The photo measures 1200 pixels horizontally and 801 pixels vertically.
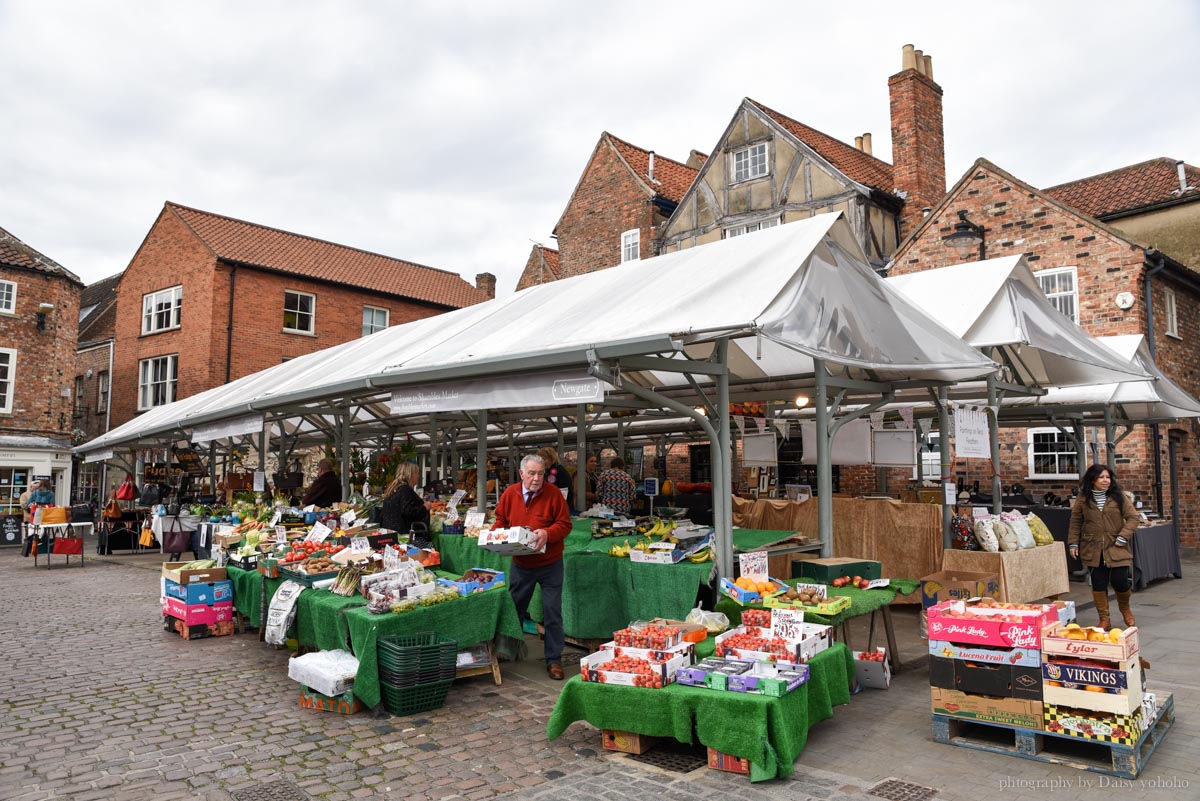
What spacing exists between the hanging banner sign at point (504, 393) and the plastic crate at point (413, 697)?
231cm

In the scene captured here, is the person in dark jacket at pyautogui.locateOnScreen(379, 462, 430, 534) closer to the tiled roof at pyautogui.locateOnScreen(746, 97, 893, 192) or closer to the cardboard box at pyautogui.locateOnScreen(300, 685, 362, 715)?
the cardboard box at pyautogui.locateOnScreen(300, 685, 362, 715)

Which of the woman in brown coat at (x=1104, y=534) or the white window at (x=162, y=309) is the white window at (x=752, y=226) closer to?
the woman in brown coat at (x=1104, y=534)

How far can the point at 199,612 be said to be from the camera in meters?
8.59

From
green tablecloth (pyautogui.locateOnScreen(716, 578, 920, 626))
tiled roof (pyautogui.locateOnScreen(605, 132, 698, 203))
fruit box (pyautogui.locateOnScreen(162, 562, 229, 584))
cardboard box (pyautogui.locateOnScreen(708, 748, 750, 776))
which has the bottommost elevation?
cardboard box (pyautogui.locateOnScreen(708, 748, 750, 776))

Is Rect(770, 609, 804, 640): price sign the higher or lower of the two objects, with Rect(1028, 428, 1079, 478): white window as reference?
lower

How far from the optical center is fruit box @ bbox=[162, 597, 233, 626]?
8531 mm

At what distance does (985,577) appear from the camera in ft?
24.3

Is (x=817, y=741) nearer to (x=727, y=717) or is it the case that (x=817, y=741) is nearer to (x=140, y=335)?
(x=727, y=717)

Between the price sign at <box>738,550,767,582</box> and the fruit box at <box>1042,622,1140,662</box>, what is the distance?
219 centimetres

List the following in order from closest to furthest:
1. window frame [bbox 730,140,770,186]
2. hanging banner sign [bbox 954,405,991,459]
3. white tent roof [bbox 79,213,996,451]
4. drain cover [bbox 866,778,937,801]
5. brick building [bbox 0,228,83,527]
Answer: drain cover [bbox 866,778,937,801], white tent roof [bbox 79,213,996,451], hanging banner sign [bbox 954,405,991,459], window frame [bbox 730,140,770,186], brick building [bbox 0,228,83,527]

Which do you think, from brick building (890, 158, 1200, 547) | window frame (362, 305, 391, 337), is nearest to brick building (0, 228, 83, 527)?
window frame (362, 305, 391, 337)

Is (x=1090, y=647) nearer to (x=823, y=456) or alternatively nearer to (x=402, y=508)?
(x=823, y=456)

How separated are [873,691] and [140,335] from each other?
28.4m

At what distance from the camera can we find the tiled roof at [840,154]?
71.8ft
